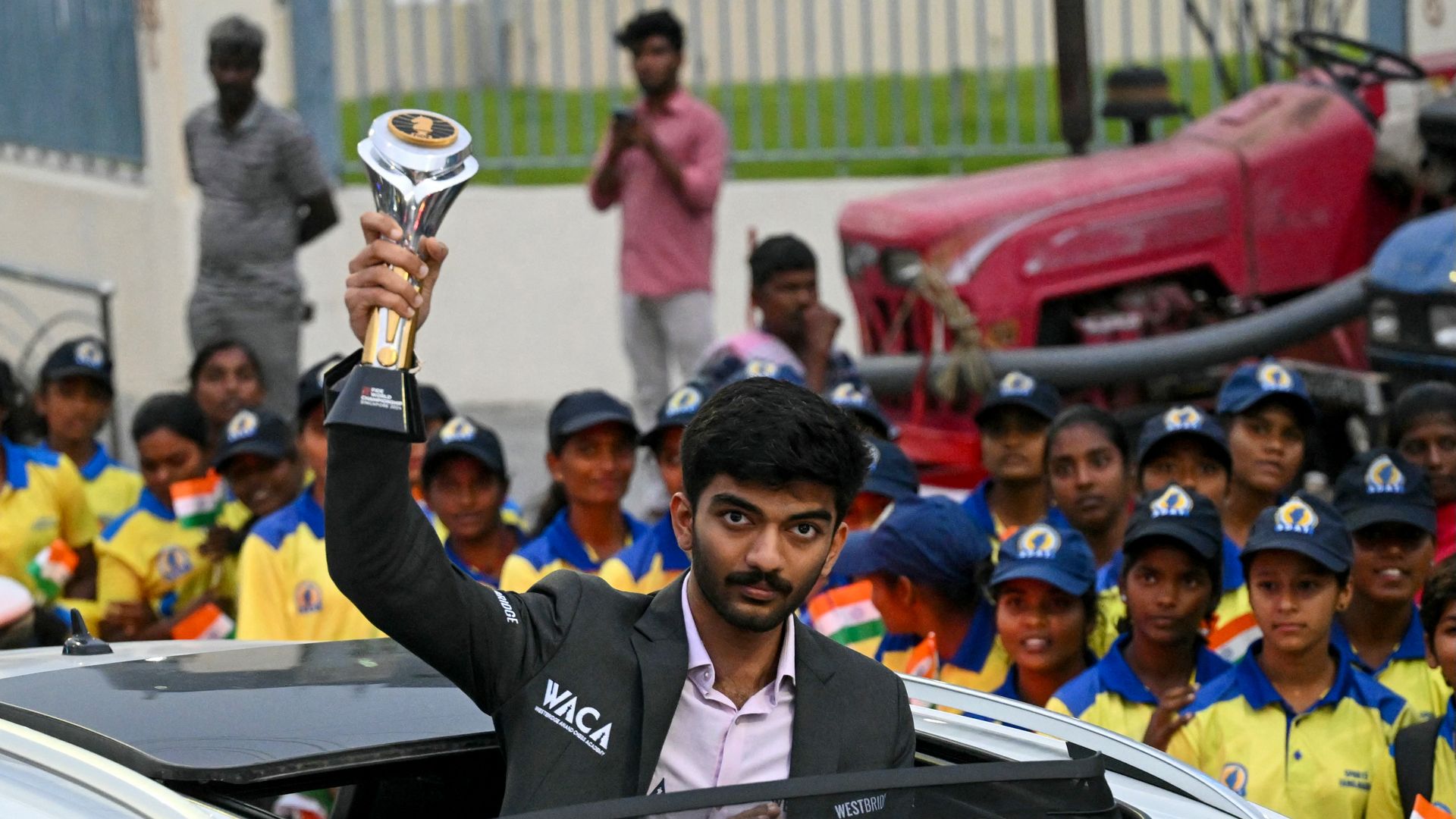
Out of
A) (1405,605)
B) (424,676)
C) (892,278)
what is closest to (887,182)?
(892,278)

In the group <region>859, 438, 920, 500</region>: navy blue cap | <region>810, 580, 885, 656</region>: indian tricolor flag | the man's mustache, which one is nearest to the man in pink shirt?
<region>859, 438, 920, 500</region>: navy blue cap

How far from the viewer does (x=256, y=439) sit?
6.14m

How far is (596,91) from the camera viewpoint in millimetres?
11656

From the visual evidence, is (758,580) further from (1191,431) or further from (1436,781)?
(1191,431)

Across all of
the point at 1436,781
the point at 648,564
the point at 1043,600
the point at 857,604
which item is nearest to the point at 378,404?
the point at 1436,781

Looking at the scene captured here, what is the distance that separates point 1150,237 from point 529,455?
353cm

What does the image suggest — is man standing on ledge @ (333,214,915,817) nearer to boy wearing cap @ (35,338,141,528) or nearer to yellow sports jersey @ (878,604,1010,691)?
yellow sports jersey @ (878,604,1010,691)

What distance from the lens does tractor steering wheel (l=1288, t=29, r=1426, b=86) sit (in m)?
8.30

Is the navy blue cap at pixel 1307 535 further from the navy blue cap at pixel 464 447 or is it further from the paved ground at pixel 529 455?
the paved ground at pixel 529 455

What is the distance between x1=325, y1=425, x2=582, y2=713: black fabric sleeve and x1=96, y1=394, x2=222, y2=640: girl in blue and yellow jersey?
12.0 ft

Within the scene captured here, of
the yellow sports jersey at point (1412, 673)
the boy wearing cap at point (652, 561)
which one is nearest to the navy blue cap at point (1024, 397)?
the boy wearing cap at point (652, 561)

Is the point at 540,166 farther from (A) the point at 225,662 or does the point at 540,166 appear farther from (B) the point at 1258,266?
(A) the point at 225,662

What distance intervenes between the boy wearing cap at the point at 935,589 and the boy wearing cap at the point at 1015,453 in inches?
37.9

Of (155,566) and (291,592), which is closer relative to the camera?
(291,592)
